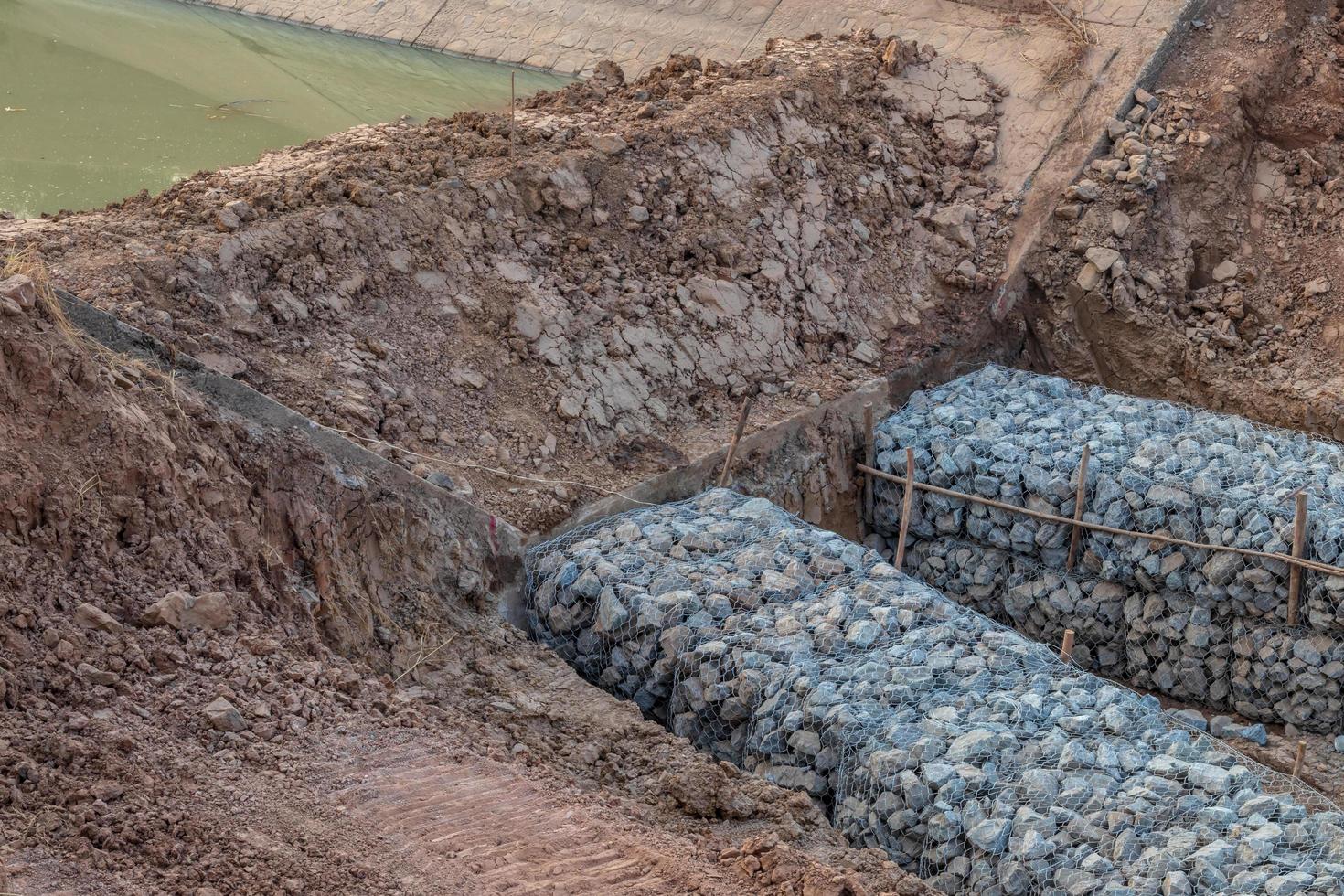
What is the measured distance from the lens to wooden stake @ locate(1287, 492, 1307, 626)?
327 inches

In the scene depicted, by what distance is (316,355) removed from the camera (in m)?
8.49

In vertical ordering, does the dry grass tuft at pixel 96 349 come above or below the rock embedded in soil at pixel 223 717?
above

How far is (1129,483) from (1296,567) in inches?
45.3

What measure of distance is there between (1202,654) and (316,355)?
6.00 m

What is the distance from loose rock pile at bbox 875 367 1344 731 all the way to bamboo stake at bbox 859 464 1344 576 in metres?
0.06

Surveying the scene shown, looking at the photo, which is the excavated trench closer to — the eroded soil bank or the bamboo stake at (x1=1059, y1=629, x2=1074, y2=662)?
the bamboo stake at (x1=1059, y1=629, x2=1074, y2=662)

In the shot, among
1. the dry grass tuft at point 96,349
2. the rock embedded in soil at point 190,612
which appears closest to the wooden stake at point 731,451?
the dry grass tuft at point 96,349

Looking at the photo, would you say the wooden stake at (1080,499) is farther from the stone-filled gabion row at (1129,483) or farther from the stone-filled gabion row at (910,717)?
the stone-filled gabion row at (910,717)

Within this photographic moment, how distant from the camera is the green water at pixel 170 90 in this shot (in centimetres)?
1340

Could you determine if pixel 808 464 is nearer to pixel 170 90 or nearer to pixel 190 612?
pixel 190 612

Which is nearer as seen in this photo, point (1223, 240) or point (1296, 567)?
point (1296, 567)

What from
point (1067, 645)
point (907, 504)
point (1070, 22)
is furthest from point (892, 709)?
point (1070, 22)

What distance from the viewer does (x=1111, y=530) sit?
29.6ft

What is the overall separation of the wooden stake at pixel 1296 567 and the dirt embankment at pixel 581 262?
10.7ft
